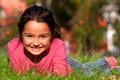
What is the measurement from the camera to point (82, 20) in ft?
67.2

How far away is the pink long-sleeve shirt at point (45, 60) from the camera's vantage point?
18.8ft

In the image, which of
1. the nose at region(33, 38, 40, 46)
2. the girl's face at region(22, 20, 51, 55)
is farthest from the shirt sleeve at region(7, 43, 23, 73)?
the nose at region(33, 38, 40, 46)

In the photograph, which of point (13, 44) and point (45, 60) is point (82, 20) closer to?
point (13, 44)

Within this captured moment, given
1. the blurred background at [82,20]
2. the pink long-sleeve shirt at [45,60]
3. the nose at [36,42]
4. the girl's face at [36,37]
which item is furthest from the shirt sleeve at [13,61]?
the blurred background at [82,20]

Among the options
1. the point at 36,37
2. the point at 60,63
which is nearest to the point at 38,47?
→ the point at 36,37

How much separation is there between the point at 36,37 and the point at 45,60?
0.31 meters

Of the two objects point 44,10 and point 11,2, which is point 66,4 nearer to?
point 11,2

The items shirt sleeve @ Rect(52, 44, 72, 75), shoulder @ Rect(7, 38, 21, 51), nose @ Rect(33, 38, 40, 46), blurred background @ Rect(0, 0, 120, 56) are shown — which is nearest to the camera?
shirt sleeve @ Rect(52, 44, 72, 75)

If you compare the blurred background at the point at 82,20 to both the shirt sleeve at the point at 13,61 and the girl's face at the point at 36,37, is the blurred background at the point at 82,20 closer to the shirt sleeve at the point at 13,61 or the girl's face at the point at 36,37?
the shirt sleeve at the point at 13,61

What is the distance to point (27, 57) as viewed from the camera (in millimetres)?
6031

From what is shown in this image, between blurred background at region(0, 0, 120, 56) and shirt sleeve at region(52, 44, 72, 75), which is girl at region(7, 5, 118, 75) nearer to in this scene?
shirt sleeve at region(52, 44, 72, 75)

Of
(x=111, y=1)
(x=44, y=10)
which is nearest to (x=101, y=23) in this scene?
(x=111, y=1)

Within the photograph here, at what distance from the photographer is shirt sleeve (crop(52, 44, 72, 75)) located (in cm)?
565

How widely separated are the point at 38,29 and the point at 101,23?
12495 mm
